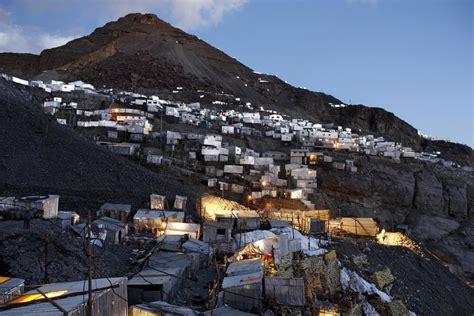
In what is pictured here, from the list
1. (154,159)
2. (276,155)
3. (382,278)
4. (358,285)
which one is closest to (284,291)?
(358,285)

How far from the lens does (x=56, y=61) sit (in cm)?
10606

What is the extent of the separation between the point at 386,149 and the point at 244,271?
157 ft

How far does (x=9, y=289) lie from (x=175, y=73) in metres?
86.8

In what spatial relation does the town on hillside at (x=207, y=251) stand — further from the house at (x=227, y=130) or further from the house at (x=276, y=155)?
the house at (x=227, y=130)

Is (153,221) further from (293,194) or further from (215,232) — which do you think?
(293,194)

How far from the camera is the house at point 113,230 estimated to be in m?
18.1

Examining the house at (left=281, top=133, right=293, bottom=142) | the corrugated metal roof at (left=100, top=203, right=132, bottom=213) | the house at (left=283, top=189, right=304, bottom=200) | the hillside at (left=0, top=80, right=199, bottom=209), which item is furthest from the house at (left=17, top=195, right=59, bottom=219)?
the house at (left=281, top=133, right=293, bottom=142)

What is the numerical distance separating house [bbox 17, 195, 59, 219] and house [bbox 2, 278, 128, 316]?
9646 millimetres

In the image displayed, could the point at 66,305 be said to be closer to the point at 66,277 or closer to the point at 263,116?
the point at 66,277

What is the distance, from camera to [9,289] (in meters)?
9.22

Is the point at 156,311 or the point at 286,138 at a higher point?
the point at 286,138

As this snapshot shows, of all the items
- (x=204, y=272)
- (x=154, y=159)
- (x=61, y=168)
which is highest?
(x=154, y=159)

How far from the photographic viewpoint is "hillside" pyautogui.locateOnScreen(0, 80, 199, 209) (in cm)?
2484

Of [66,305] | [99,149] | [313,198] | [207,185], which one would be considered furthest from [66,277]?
[313,198]
